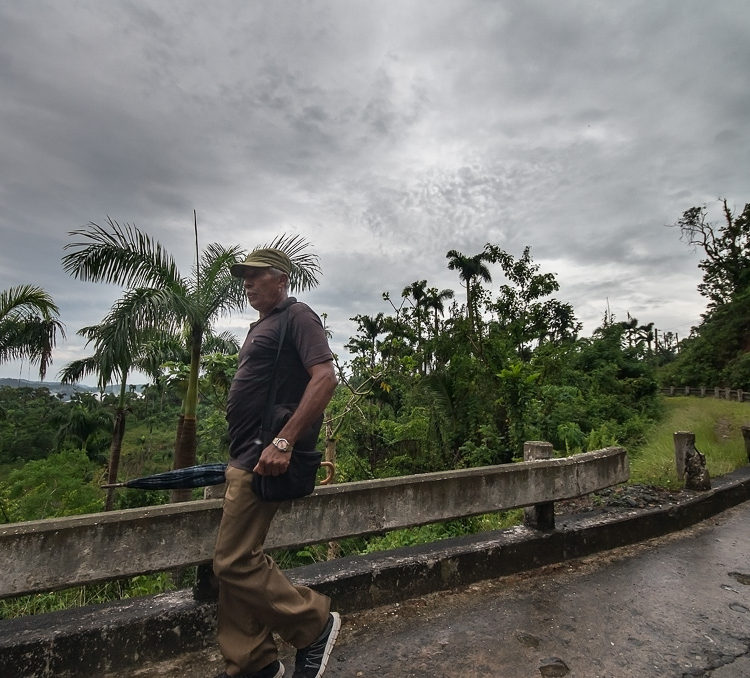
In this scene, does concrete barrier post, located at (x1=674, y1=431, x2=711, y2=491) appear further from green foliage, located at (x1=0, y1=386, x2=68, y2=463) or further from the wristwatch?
green foliage, located at (x1=0, y1=386, x2=68, y2=463)

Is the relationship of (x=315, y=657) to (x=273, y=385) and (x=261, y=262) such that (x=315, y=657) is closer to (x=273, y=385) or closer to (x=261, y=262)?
(x=273, y=385)

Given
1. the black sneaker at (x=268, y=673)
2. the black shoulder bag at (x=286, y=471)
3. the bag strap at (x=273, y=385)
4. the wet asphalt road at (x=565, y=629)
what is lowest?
the wet asphalt road at (x=565, y=629)

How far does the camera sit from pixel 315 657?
66.4 inches

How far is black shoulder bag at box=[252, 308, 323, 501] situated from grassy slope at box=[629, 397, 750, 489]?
4.47 meters

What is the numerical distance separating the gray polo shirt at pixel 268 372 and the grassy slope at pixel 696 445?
15.0 feet

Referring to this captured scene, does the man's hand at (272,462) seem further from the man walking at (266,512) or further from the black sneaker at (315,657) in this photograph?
the black sneaker at (315,657)

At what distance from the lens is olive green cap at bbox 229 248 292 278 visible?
1956 millimetres

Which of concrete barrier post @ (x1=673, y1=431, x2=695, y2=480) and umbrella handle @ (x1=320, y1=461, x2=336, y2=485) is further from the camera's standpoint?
concrete barrier post @ (x1=673, y1=431, x2=695, y2=480)

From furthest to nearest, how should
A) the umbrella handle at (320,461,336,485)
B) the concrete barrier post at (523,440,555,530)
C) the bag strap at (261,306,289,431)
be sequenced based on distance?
the concrete barrier post at (523,440,555,530), the umbrella handle at (320,461,336,485), the bag strap at (261,306,289,431)

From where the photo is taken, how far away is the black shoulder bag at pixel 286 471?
1665 millimetres

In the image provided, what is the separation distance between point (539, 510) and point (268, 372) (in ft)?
7.58

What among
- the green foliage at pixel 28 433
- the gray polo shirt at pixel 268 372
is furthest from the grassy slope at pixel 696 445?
the green foliage at pixel 28 433

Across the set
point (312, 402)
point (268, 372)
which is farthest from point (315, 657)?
point (268, 372)

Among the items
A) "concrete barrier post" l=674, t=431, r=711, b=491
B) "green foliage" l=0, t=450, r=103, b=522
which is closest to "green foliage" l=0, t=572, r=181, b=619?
"concrete barrier post" l=674, t=431, r=711, b=491
